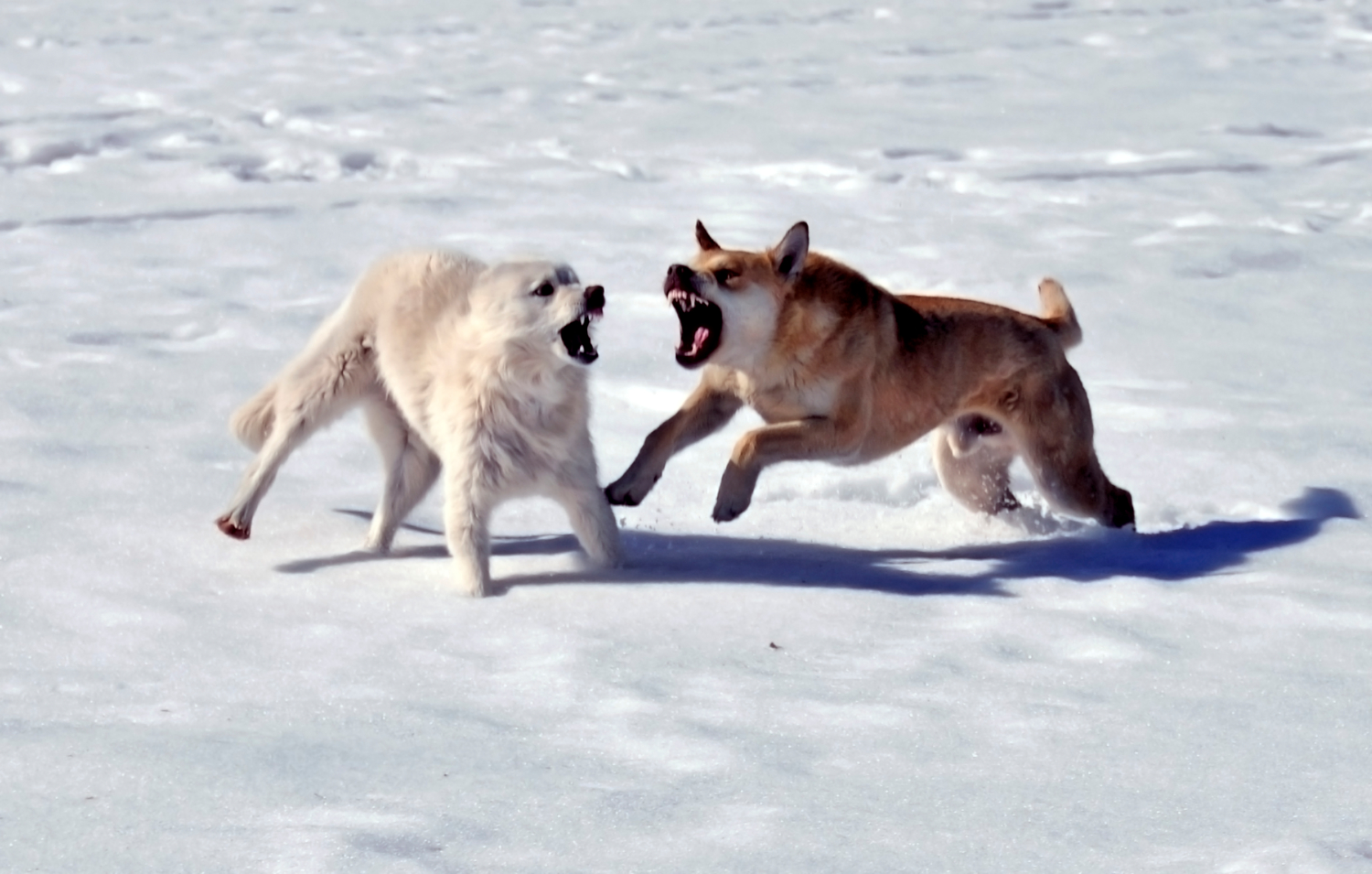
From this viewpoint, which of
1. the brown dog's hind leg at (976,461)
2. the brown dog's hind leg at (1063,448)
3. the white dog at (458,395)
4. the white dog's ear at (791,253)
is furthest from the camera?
the brown dog's hind leg at (976,461)

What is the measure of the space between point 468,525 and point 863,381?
4.58ft

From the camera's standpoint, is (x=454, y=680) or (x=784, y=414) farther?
(x=784, y=414)

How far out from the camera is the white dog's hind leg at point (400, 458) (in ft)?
18.1

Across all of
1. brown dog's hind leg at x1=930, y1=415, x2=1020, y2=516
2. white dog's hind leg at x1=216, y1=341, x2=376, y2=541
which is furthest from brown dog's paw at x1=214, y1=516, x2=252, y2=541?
brown dog's hind leg at x1=930, y1=415, x2=1020, y2=516

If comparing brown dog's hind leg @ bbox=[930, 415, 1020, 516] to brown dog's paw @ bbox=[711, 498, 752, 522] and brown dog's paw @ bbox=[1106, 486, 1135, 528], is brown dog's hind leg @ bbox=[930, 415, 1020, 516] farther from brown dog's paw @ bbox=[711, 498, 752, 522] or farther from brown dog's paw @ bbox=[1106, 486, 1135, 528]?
brown dog's paw @ bbox=[711, 498, 752, 522]

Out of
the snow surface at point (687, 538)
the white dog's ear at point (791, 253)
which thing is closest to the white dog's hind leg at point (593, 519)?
the snow surface at point (687, 538)

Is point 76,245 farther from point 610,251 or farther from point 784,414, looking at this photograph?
point 784,414

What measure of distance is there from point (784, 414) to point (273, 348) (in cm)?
307

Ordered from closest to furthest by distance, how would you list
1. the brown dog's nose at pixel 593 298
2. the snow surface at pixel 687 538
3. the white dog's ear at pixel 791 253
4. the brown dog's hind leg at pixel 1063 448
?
the snow surface at pixel 687 538 < the brown dog's nose at pixel 593 298 < the white dog's ear at pixel 791 253 < the brown dog's hind leg at pixel 1063 448

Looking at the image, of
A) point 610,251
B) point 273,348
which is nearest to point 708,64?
point 610,251

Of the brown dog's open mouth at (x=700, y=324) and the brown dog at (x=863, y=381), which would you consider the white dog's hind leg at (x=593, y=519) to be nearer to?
the brown dog at (x=863, y=381)

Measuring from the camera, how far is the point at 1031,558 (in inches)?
217

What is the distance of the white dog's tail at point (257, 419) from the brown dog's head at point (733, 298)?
4.33 ft

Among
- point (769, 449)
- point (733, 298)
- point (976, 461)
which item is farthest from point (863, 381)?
point (976, 461)
